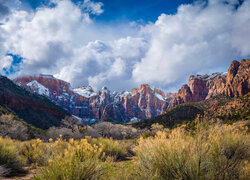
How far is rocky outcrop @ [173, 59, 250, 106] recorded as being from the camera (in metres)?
98.5

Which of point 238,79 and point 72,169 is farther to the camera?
point 238,79

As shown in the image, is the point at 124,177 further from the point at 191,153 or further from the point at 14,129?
the point at 14,129

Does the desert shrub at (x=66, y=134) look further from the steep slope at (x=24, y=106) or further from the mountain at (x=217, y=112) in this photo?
the steep slope at (x=24, y=106)

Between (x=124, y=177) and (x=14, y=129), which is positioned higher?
(x=14, y=129)

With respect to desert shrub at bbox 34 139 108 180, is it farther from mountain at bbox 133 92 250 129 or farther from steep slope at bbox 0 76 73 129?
steep slope at bbox 0 76 73 129

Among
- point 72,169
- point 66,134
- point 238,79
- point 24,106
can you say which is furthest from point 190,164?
point 238,79

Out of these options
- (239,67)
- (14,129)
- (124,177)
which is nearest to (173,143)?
(124,177)

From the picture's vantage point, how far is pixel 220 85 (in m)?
127

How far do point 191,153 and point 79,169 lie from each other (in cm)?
227

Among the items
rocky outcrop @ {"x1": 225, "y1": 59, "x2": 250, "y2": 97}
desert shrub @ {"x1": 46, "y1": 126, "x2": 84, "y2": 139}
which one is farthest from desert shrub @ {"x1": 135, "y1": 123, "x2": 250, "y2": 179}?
rocky outcrop @ {"x1": 225, "y1": 59, "x2": 250, "y2": 97}

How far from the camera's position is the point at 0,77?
7206 cm

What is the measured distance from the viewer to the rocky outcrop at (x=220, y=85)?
98500 mm

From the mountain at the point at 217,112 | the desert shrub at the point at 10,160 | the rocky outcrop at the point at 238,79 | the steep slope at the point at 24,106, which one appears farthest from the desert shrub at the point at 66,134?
the rocky outcrop at the point at 238,79

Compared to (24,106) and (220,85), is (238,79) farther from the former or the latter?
(24,106)
